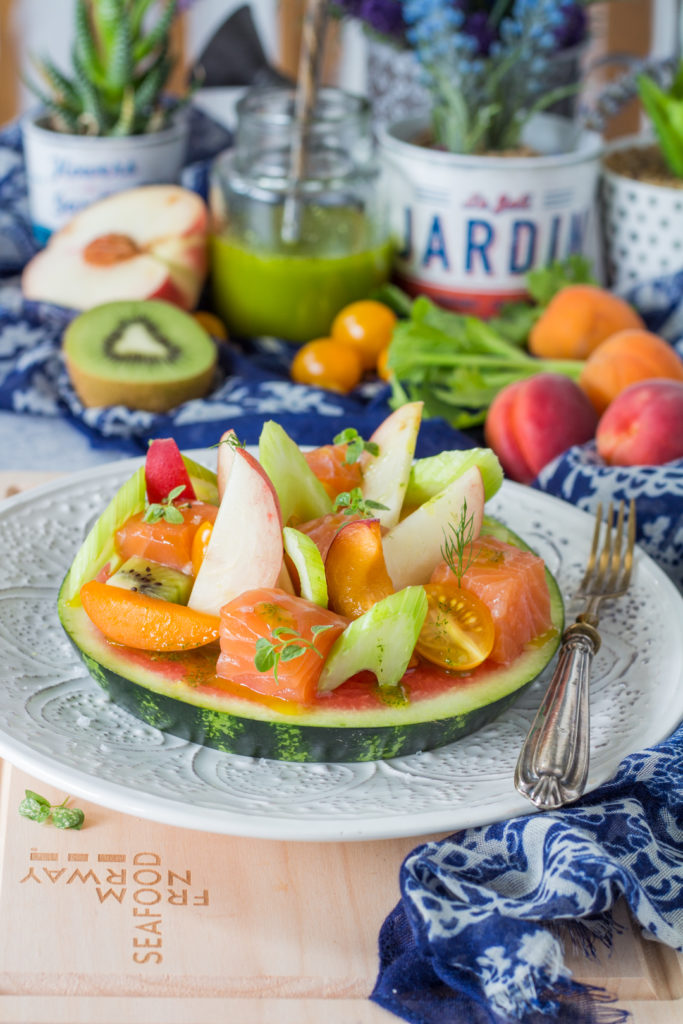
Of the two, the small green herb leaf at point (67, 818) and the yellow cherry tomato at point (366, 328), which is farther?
the yellow cherry tomato at point (366, 328)

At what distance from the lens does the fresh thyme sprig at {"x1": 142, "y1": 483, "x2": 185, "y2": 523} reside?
48.4 inches

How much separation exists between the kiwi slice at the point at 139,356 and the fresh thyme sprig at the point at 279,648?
46.0 inches

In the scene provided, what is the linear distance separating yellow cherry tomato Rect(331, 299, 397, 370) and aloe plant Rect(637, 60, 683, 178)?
724 millimetres

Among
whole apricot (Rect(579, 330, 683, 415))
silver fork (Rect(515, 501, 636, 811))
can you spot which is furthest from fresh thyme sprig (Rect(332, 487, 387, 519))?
whole apricot (Rect(579, 330, 683, 415))

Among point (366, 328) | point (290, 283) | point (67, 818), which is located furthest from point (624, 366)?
point (67, 818)

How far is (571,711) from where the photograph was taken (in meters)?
1.12

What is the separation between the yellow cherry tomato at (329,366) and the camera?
2223 mm

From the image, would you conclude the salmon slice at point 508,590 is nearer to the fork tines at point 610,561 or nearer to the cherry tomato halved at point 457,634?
the cherry tomato halved at point 457,634

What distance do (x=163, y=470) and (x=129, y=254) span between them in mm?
1279

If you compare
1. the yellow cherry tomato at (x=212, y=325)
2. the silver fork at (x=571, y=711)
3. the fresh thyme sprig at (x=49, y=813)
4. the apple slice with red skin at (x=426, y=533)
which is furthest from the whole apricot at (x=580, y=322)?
the fresh thyme sprig at (x=49, y=813)

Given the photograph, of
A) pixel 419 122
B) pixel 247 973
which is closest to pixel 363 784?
pixel 247 973

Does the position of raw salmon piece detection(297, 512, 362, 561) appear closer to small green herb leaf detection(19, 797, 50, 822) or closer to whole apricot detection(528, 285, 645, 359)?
small green herb leaf detection(19, 797, 50, 822)

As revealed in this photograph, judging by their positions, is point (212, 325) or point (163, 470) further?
point (212, 325)

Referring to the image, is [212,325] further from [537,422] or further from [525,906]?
[525,906]
